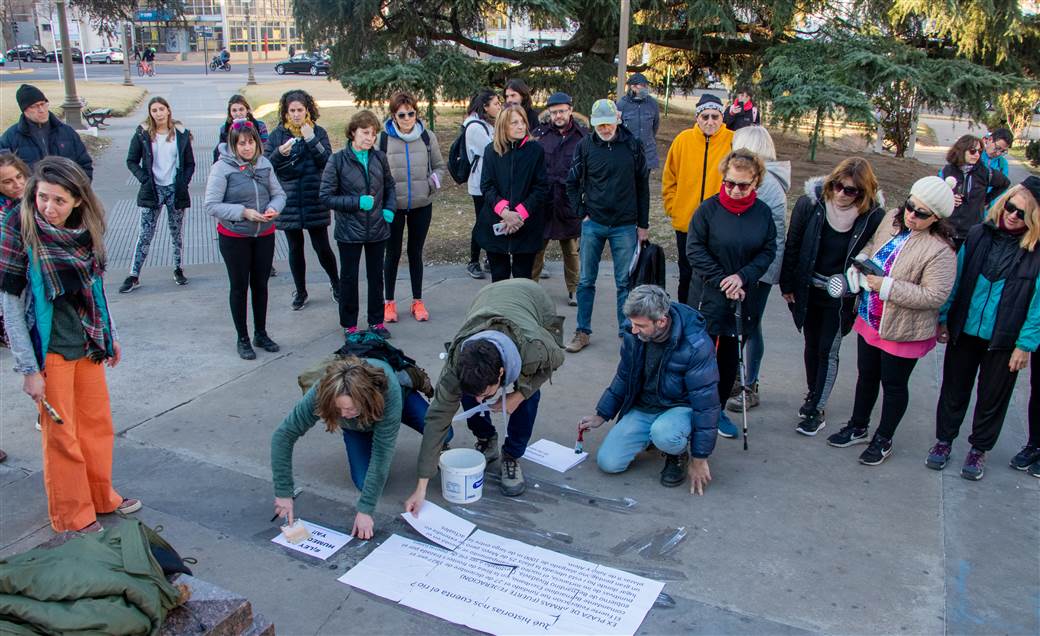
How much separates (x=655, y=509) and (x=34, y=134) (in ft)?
18.2

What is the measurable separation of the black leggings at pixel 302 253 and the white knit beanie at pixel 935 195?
4369 millimetres

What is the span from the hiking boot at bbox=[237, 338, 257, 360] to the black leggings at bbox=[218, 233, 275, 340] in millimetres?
33

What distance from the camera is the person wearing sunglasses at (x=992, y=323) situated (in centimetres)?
398

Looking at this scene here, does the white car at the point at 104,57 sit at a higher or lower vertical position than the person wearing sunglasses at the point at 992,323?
higher

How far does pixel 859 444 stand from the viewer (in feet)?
15.5

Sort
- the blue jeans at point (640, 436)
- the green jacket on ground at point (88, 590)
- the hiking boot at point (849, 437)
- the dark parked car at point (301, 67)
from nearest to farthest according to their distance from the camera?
→ the green jacket on ground at point (88, 590)
the blue jeans at point (640, 436)
the hiking boot at point (849, 437)
the dark parked car at point (301, 67)

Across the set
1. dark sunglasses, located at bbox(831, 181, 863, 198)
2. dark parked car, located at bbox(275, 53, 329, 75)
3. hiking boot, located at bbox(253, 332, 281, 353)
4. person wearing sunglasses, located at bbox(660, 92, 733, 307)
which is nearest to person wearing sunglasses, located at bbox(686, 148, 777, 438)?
dark sunglasses, located at bbox(831, 181, 863, 198)

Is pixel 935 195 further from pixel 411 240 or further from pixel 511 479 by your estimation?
pixel 411 240

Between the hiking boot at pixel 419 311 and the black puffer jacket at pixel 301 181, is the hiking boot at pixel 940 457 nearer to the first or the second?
the hiking boot at pixel 419 311

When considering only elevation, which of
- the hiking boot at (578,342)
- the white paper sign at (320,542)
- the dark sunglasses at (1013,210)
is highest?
the dark sunglasses at (1013,210)

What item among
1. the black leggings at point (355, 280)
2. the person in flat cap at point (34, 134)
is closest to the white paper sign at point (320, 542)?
the black leggings at point (355, 280)

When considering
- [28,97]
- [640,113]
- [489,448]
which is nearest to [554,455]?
[489,448]

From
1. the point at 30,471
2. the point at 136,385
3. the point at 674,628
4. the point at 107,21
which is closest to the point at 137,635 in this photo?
the point at 674,628

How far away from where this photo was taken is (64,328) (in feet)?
11.8
